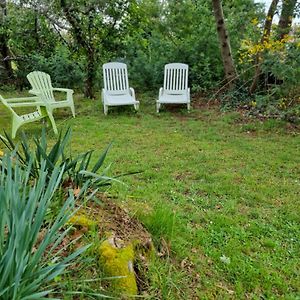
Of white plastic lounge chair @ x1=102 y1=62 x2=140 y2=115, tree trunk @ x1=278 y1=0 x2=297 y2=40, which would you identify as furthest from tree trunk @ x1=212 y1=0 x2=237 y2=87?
white plastic lounge chair @ x1=102 y1=62 x2=140 y2=115

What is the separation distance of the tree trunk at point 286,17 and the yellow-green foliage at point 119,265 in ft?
19.6

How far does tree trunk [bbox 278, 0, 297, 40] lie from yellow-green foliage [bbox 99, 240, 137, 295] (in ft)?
19.6

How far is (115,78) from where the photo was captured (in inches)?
302

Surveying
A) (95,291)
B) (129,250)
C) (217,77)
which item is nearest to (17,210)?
(95,291)

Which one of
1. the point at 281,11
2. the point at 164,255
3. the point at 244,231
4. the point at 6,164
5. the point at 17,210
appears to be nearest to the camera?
the point at 17,210

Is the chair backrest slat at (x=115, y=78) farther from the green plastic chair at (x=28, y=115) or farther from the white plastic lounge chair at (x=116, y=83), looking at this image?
the green plastic chair at (x=28, y=115)

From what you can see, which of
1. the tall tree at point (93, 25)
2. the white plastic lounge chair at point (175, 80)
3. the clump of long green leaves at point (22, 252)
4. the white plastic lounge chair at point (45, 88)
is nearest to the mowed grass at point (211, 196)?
the white plastic lounge chair at point (45, 88)

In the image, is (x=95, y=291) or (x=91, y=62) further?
(x=91, y=62)

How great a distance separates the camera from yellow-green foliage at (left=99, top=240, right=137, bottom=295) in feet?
5.79

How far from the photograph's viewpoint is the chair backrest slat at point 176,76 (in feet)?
25.4

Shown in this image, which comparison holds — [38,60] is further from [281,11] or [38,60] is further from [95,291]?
[95,291]

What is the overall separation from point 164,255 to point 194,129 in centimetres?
388

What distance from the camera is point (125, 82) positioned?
25.5 ft

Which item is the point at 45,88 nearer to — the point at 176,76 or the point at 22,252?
the point at 176,76
